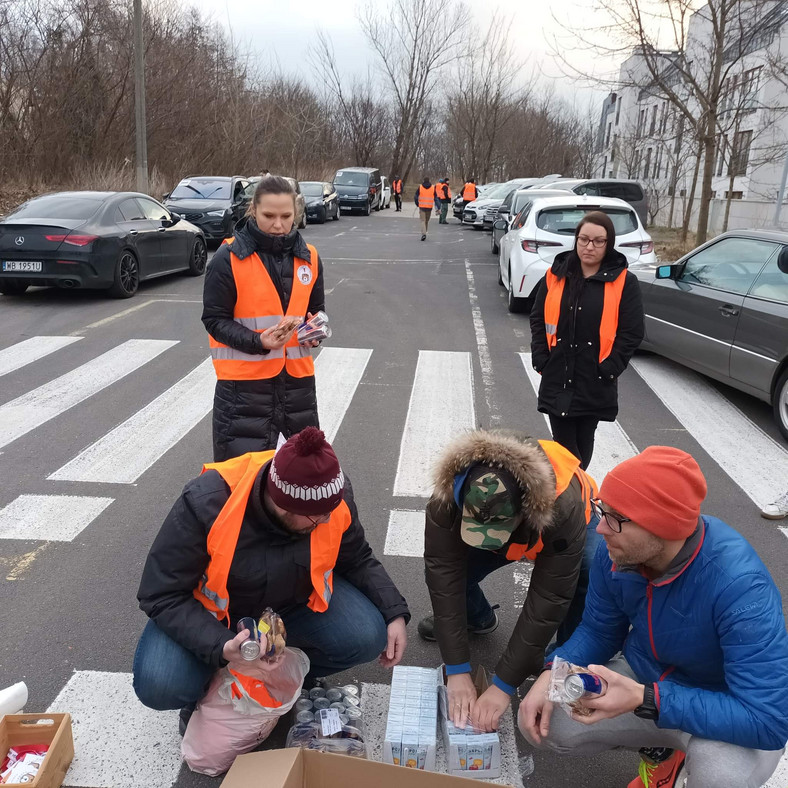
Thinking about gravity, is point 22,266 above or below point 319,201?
below

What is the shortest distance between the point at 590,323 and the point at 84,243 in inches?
321

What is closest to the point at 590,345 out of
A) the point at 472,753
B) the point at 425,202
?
the point at 472,753

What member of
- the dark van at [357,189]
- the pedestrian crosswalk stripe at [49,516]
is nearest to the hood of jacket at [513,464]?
the pedestrian crosswalk stripe at [49,516]

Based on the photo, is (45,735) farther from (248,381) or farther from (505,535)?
(248,381)

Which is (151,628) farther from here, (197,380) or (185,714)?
(197,380)

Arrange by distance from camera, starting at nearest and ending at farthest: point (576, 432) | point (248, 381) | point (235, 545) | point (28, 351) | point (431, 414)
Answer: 1. point (235, 545)
2. point (248, 381)
3. point (576, 432)
4. point (431, 414)
5. point (28, 351)

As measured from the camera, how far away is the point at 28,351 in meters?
8.35

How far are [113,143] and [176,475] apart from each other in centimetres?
2355

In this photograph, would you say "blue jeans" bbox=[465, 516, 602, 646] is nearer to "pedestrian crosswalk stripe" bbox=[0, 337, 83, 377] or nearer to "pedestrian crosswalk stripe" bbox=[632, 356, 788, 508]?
"pedestrian crosswalk stripe" bbox=[632, 356, 788, 508]

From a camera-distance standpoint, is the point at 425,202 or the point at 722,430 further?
the point at 425,202

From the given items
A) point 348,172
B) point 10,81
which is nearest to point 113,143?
point 10,81

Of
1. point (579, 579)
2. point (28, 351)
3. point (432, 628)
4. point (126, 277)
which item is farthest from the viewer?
point (126, 277)

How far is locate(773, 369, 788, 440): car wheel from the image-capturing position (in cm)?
625

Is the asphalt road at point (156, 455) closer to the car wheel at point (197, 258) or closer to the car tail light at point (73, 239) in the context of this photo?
the car tail light at point (73, 239)
